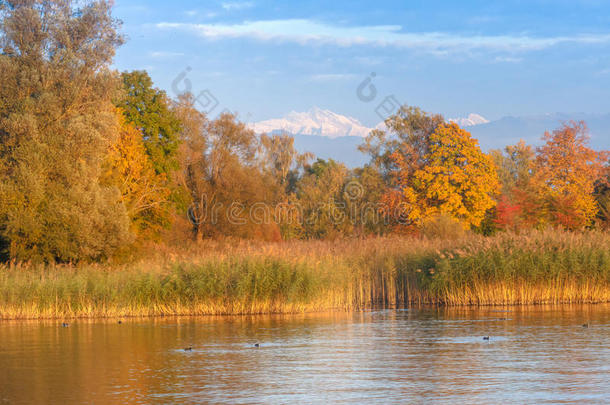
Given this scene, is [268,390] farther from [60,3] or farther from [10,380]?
[60,3]

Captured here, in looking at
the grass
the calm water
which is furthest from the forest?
the calm water

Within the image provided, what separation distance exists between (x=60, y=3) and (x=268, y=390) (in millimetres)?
28045

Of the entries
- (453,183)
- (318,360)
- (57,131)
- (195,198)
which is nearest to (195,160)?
(195,198)

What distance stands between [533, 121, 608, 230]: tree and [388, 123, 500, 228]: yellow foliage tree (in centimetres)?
420

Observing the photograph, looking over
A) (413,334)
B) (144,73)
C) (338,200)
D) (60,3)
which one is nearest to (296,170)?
(338,200)

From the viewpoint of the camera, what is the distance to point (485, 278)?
2405 centimetres

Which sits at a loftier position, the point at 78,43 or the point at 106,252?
the point at 78,43

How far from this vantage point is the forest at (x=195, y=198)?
77.9 ft

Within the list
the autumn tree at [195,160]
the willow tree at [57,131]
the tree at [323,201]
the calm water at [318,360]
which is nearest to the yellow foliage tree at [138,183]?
the willow tree at [57,131]

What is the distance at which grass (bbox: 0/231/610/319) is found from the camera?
22750 millimetres

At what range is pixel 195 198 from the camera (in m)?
63.8

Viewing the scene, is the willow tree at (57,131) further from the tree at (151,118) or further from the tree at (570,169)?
the tree at (570,169)

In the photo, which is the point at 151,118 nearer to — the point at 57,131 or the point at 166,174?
the point at 166,174

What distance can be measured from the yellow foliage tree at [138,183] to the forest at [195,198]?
0.12 metres
